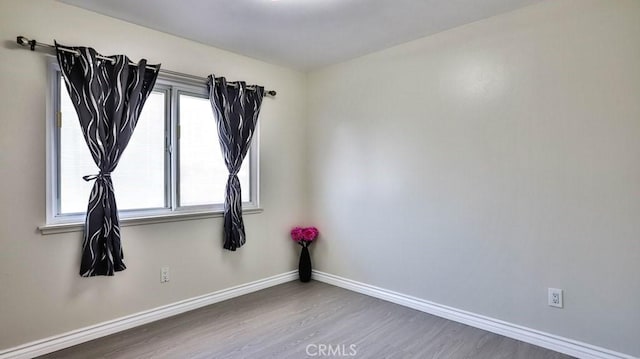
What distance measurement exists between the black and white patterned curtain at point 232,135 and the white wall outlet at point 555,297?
98.0 inches

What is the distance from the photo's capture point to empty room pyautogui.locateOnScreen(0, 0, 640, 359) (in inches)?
84.7

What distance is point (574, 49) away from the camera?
221 centimetres

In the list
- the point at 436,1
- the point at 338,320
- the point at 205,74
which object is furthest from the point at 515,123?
the point at 205,74

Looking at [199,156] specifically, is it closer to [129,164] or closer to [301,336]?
[129,164]

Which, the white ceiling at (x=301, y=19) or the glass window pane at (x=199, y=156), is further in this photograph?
the glass window pane at (x=199, y=156)

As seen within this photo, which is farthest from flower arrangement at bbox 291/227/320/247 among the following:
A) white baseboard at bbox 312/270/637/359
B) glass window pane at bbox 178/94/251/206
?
glass window pane at bbox 178/94/251/206

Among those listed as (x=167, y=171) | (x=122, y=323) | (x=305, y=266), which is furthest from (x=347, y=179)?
(x=122, y=323)

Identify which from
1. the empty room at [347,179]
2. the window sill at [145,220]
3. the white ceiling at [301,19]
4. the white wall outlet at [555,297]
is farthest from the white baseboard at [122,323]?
the white wall outlet at [555,297]

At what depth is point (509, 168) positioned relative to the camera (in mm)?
2492

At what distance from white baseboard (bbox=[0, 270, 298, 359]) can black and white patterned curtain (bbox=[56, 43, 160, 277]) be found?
1.39ft

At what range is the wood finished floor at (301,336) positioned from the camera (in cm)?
227

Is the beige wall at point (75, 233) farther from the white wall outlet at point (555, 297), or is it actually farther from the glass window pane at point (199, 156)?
the white wall outlet at point (555, 297)

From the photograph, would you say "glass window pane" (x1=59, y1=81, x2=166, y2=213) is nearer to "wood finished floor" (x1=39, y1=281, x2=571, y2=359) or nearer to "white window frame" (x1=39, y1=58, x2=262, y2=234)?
"white window frame" (x1=39, y1=58, x2=262, y2=234)

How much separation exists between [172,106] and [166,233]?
1.08 m
